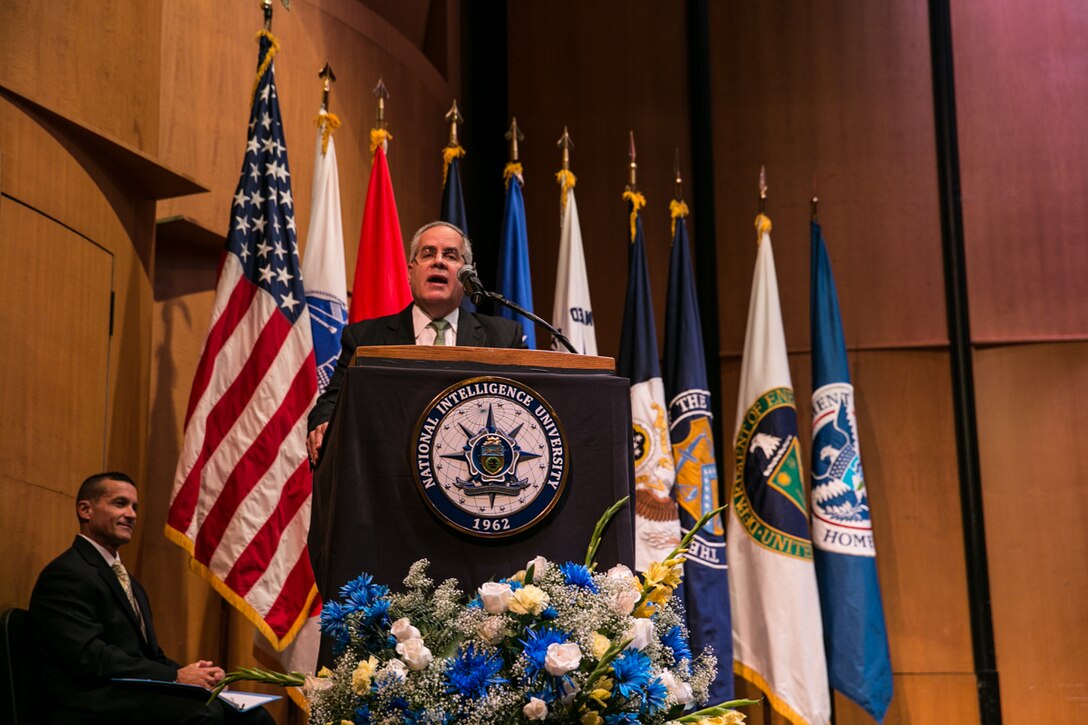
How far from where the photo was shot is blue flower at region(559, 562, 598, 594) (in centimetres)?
207

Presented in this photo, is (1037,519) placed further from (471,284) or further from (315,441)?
(315,441)

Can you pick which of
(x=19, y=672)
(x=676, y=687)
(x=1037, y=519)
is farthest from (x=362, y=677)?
(x=1037, y=519)

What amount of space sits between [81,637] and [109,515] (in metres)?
0.40

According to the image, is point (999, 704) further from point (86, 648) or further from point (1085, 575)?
point (86, 648)

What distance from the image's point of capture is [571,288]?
18.4 feet

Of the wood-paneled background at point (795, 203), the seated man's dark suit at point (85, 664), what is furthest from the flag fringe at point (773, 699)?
the seated man's dark suit at point (85, 664)

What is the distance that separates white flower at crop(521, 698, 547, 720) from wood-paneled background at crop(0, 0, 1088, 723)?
252 cm

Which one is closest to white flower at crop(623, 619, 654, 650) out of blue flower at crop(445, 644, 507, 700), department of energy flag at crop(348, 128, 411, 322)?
blue flower at crop(445, 644, 507, 700)

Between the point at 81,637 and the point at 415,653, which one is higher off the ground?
the point at 415,653

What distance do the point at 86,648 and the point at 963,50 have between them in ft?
16.6

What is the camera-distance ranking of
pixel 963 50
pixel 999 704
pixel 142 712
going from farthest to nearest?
pixel 963 50 → pixel 999 704 → pixel 142 712

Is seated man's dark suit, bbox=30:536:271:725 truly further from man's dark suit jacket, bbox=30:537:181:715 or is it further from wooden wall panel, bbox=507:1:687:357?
wooden wall panel, bbox=507:1:687:357

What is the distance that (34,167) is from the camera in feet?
11.8

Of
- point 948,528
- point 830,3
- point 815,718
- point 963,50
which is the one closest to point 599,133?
point 830,3
